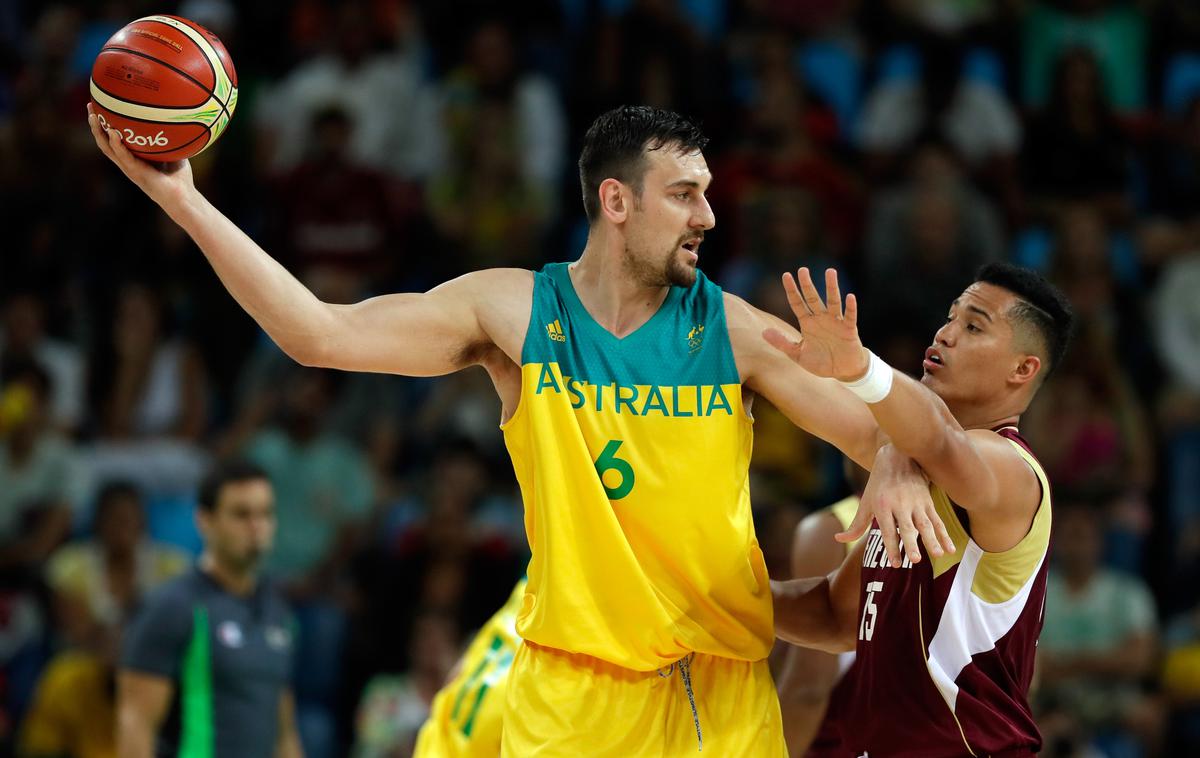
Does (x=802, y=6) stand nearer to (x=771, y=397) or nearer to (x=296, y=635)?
(x=296, y=635)

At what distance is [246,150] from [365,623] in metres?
4.16

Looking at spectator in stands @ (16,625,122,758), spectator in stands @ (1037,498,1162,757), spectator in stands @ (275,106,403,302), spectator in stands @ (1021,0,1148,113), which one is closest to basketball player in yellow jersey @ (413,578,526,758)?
Result: spectator in stands @ (16,625,122,758)

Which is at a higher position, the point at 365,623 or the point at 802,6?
the point at 802,6

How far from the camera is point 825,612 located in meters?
5.14

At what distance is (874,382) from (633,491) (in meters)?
0.81

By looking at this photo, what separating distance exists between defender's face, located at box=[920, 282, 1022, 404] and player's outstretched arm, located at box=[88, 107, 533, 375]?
1248mm

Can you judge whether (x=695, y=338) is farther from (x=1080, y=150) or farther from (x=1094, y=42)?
(x=1094, y=42)

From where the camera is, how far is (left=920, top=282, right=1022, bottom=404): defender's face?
462 centimetres

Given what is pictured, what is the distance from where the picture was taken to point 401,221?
1147 centimetres

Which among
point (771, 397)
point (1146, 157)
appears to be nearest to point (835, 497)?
point (1146, 157)

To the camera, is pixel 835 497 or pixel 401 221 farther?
pixel 401 221

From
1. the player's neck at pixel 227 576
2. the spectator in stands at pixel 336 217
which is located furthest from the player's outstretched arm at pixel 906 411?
the spectator in stands at pixel 336 217

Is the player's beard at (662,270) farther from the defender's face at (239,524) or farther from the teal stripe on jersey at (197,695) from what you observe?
the teal stripe on jersey at (197,695)

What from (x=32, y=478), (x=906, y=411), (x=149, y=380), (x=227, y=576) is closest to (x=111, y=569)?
(x=32, y=478)
